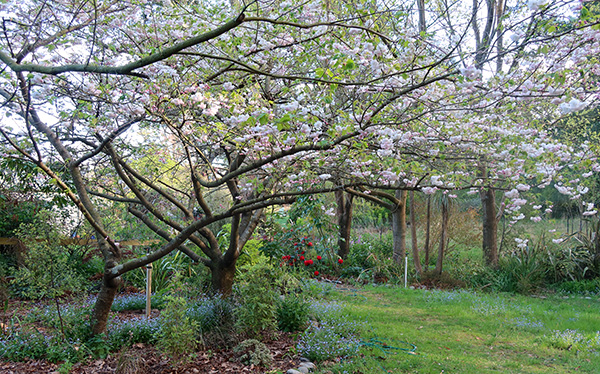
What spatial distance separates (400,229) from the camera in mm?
9383

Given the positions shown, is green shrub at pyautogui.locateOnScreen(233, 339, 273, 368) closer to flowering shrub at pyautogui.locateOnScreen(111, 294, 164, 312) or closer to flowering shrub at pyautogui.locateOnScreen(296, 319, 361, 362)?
flowering shrub at pyautogui.locateOnScreen(296, 319, 361, 362)

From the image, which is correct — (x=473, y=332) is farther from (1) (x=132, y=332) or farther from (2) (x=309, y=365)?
(1) (x=132, y=332)

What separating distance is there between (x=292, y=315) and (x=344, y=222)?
5893 millimetres

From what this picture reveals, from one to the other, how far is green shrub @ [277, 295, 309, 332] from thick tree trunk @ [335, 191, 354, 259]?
210 inches

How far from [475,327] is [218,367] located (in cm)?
349

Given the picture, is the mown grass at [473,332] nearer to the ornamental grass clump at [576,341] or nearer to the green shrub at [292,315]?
the ornamental grass clump at [576,341]

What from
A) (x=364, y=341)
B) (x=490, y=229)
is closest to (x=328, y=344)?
(x=364, y=341)

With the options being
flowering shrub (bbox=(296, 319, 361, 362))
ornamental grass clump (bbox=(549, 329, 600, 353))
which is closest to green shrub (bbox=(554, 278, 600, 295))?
ornamental grass clump (bbox=(549, 329, 600, 353))

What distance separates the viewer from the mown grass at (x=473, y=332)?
3922 mm

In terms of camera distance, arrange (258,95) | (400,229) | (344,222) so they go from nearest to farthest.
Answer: (258,95), (400,229), (344,222)

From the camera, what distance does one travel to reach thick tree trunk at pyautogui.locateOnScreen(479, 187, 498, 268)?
29.7 feet

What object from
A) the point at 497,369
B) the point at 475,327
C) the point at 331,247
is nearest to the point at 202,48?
the point at 497,369

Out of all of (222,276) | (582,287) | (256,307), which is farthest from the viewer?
(582,287)

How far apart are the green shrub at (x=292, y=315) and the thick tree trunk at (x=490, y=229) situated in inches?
232
